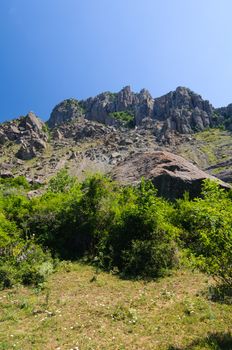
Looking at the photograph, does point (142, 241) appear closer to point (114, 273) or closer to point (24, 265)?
point (114, 273)

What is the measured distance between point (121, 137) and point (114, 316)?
128 meters

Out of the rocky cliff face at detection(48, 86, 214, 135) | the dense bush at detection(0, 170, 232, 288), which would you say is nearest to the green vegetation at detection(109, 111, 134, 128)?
the rocky cliff face at detection(48, 86, 214, 135)

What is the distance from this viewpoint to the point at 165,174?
39.2 metres

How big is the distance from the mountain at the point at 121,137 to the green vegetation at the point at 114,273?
56410 mm

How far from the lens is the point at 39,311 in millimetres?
15258

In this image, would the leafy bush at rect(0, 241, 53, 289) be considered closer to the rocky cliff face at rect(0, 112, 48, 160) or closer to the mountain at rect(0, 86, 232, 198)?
the mountain at rect(0, 86, 232, 198)

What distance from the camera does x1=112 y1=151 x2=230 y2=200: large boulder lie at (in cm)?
3781

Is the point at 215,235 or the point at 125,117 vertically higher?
the point at 125,117

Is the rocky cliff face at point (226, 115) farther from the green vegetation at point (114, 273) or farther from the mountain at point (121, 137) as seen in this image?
the green vegetation at point (114, 273)

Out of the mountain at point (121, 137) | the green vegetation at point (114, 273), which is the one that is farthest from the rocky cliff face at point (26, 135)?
the green vegetation at point (114, 273)

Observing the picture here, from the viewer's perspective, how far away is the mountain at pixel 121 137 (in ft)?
351

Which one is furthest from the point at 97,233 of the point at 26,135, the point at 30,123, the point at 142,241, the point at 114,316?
the point at 30,123

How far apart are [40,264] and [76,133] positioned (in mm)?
129136

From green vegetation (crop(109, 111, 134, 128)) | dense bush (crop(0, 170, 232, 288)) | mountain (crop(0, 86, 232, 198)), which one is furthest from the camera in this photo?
green vegetation (crop(109, 111, 134, 128))
